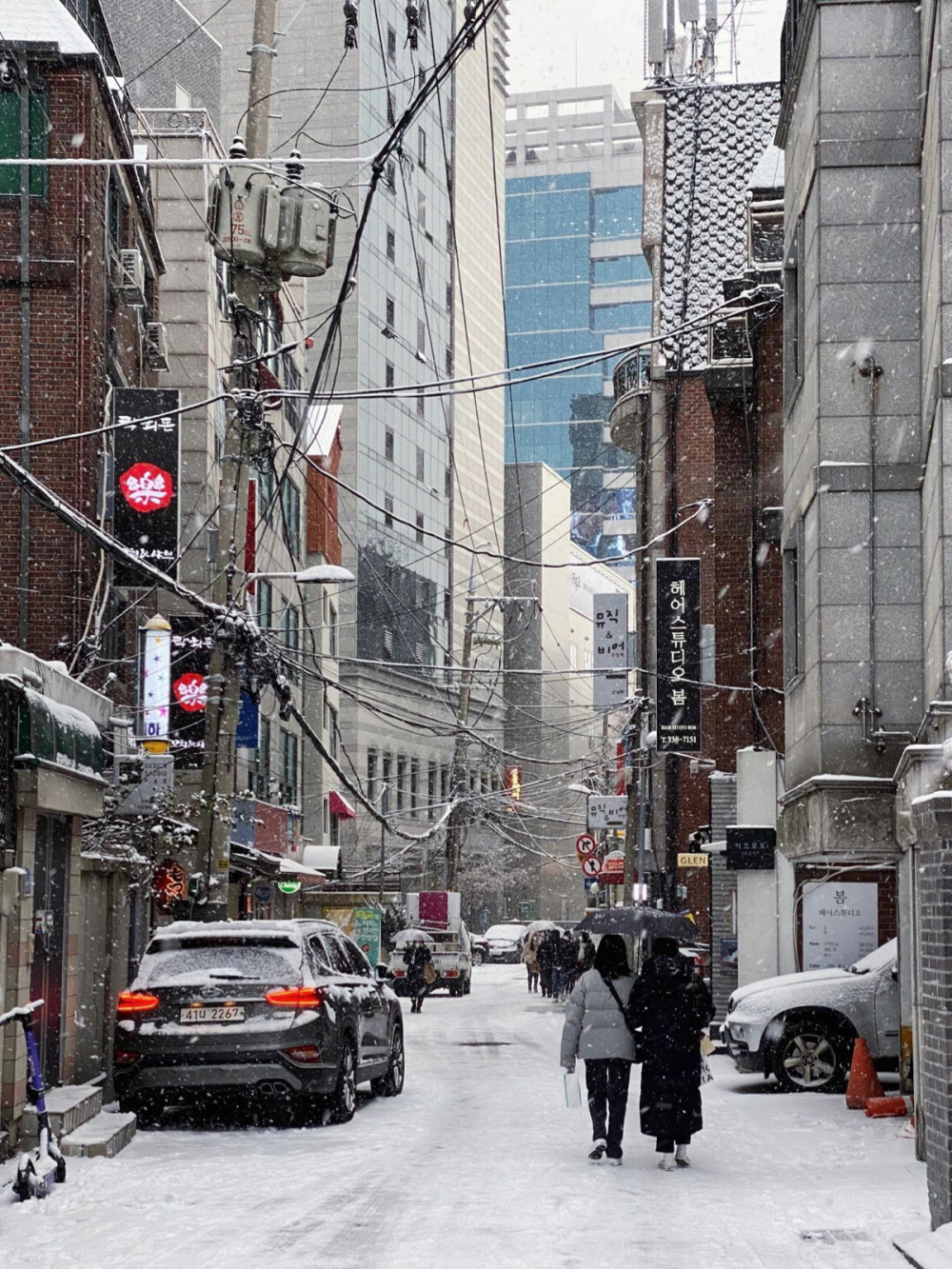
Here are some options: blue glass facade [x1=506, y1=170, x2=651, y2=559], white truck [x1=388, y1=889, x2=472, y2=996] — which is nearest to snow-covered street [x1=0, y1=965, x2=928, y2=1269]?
white truck [x1=388, y1=889, x2=472, y2=996]

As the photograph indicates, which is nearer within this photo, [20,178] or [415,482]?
[20,178]

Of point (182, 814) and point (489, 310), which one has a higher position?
point (489, 310)

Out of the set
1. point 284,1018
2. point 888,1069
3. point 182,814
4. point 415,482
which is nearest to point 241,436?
point 284,1018

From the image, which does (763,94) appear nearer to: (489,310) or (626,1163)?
(626,1163)

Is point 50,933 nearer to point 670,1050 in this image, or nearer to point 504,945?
point 670,1050

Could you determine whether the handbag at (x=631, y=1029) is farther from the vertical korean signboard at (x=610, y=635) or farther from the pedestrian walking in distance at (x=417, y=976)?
the vertical korean signboard at (x=610, y=635)

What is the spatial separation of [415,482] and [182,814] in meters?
55.4

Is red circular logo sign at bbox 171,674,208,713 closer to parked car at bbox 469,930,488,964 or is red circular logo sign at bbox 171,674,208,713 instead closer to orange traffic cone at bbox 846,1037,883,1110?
orange traffic cone at bbox 846,1037,883,1110

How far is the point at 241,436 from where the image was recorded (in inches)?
796

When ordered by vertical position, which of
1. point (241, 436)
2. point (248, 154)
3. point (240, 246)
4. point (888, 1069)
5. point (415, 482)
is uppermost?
point (415, 482)

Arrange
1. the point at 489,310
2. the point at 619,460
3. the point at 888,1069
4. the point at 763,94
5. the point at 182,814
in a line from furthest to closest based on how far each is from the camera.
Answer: the point at 619,460 < the point at 489,310 < the point at 763,94 < the point at 182,814 < the point at 888,1069

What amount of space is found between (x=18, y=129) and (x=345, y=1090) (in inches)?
646

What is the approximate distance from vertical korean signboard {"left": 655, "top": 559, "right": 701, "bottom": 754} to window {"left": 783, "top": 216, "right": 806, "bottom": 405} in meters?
14.1

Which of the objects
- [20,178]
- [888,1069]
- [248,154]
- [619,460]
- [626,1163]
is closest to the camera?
[626,1163]
